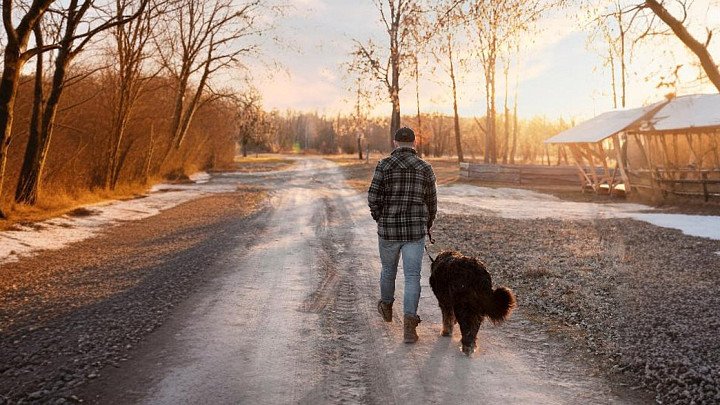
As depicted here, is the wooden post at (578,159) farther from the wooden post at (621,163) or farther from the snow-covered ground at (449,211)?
the snow-covered ground at (449,211)

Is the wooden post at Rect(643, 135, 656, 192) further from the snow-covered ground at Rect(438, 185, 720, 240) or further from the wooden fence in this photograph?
Answer: the wooden fence

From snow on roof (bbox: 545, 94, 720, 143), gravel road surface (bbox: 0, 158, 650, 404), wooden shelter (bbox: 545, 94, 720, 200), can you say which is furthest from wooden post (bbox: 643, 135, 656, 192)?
gravel road surface (bbox: 0, 158, 650, 404)

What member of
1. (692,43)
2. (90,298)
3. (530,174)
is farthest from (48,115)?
(530,174)

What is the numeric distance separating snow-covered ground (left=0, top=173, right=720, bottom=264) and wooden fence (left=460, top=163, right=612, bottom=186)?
3.91 m

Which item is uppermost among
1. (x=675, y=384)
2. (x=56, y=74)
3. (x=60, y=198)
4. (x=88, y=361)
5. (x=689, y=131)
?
(x=56, y=74)

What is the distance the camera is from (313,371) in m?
4.00

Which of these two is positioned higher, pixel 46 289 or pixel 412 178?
pixel 412 178

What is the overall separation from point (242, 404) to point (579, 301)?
183 inches

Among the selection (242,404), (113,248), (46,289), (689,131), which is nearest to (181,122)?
(113,248)

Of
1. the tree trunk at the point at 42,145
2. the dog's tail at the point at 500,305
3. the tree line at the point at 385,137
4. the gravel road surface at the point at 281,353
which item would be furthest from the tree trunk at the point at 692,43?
the tree line at the point at 385,137

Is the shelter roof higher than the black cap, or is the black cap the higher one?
the shelter roof

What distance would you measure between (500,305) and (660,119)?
19040 mm

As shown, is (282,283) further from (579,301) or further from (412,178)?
(579,301)

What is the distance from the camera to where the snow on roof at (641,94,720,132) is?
1744 cm
